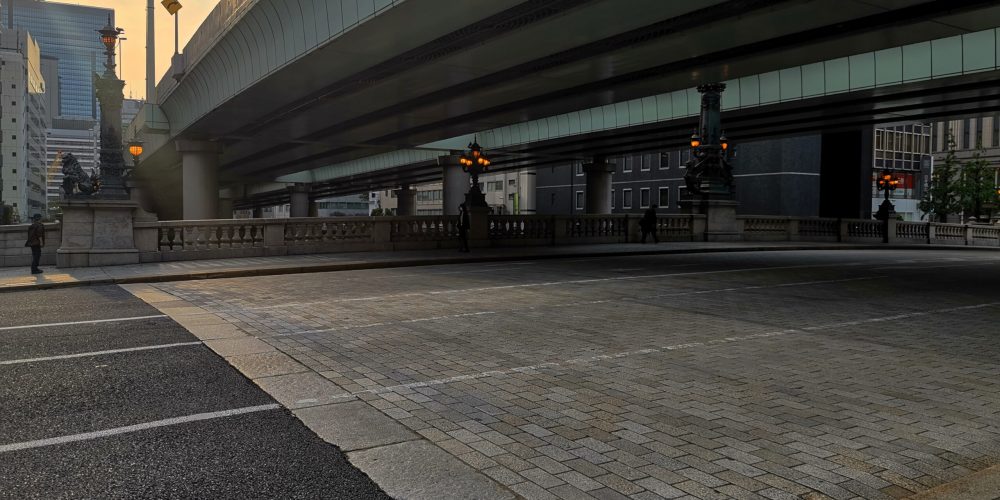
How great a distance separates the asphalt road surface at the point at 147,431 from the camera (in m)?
4.19

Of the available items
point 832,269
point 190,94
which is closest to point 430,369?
point 832,269

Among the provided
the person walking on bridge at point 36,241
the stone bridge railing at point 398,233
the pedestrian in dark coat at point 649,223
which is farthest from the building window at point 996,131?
the person walking on bridge at point 36,241

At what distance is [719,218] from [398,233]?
1812 centimetres

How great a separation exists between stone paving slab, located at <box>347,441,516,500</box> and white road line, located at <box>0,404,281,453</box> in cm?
142

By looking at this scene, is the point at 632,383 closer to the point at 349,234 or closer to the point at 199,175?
the point at 349,234

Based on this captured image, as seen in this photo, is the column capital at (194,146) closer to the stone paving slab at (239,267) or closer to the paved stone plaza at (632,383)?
the stone paving slab at (239,267)

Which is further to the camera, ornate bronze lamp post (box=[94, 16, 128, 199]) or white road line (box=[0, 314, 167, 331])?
ornate bronze lamp post (box=[94, 16, 128, 199])

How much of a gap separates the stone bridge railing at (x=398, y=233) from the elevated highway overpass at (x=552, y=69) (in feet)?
16.5


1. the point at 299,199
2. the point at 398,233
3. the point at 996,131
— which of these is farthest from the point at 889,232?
the point at 996,131

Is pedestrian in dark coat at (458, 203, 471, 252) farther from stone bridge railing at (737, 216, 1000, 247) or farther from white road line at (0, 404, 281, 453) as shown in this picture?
white road line at (0, 404, 281, 453)

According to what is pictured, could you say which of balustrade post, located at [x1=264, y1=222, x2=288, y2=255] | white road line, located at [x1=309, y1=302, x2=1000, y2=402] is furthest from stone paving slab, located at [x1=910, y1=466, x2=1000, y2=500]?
balustrade post, located at [x1=264, y1=222, x2=288, y2=255]

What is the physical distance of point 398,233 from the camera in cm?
2619

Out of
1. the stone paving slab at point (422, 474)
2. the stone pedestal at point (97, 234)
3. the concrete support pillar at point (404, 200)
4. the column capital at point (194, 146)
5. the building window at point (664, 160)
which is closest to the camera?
the stone paving slab at point (422, 474)

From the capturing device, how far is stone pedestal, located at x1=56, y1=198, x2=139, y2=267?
19.1 m
